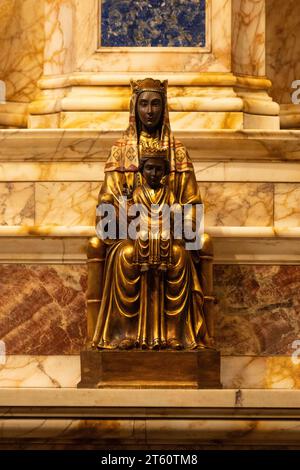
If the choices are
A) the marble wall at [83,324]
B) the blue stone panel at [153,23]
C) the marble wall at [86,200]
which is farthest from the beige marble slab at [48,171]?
the blue stone panel at [153,23]

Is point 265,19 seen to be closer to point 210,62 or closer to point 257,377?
point 210,62

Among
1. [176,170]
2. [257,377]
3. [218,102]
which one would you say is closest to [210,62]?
[218,102]

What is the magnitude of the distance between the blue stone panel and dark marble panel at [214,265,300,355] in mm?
1744

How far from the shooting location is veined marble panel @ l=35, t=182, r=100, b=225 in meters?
14.0

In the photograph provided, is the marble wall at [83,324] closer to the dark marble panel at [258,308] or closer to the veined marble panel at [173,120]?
the dark marble panel at [258,308]

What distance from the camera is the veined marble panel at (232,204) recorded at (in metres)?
14.0

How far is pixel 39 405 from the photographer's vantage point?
1283 cm

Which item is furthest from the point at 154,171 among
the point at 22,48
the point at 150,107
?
the point at 22,48

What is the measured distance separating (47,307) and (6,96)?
1957 millimetres

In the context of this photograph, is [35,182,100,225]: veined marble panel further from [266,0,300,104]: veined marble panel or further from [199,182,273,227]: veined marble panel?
[266,0,300,104]: veined marble panel

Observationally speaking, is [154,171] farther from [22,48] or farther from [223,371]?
[22,48]

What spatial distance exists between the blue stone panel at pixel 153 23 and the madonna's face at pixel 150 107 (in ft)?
4.14

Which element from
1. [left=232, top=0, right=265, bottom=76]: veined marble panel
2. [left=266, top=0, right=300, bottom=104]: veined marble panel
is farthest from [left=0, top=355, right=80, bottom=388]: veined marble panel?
[left=266, top=0, right=300, bottom=104]: veined marble panel

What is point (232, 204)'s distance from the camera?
1397 cm
